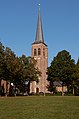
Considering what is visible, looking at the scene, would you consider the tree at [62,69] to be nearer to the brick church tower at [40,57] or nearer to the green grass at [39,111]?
the brick church tower at [40,57]

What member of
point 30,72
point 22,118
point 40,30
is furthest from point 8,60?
point 40,30

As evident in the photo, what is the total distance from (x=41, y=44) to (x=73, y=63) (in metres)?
38.8

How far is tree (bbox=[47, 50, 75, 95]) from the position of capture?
88.4 meters

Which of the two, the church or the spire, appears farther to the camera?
the spire

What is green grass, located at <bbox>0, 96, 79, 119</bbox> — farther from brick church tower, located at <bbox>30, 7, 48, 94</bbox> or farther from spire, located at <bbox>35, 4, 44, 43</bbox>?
spire, located at <bbox>35, 4, 44, 43</bbox>

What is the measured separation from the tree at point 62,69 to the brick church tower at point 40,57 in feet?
94.1

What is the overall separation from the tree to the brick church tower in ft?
94.1

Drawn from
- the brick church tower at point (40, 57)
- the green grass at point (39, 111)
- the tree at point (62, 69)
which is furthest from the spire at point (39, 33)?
the green grass at point (39, 111)

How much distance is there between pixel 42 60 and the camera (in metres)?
125

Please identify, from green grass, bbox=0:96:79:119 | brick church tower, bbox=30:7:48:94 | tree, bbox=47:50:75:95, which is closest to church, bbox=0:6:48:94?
brick church tower, bbox=30:7:48:94

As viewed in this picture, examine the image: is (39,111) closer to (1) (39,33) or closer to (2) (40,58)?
(1) (39,33)

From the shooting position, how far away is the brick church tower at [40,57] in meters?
122

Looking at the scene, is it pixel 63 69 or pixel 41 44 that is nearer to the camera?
pixel 63 69

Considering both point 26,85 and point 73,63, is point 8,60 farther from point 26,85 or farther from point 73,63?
point 73,63
